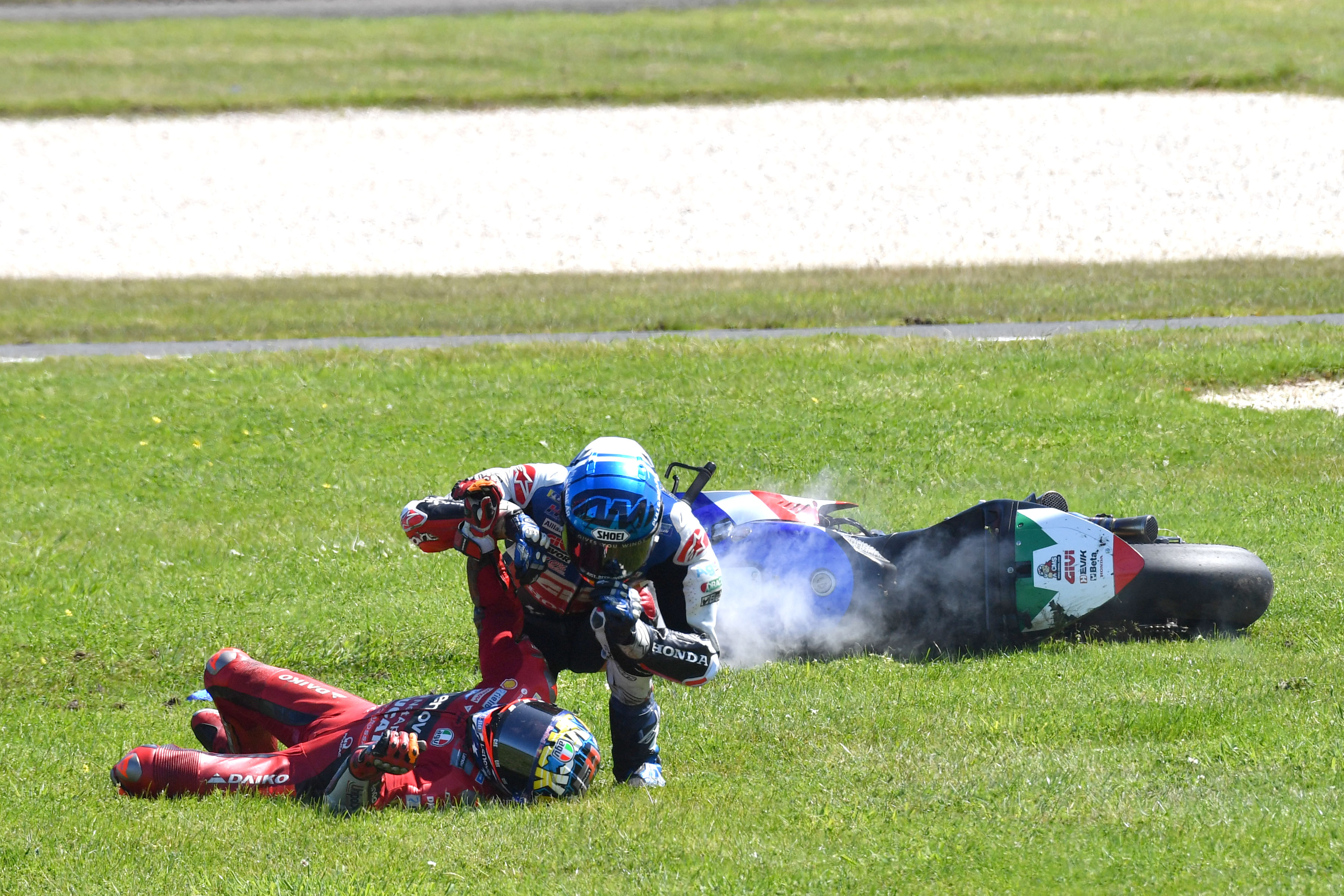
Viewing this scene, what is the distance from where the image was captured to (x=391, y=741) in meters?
6.81

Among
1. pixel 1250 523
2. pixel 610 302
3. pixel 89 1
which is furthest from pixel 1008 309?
pixel 89 1

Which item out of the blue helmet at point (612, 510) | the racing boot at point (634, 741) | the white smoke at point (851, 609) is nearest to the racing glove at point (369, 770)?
the racing boot at point (634, 741)

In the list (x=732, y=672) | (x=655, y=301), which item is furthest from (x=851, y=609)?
(x=655, y=301)

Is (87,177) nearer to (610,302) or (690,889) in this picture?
(610,302)

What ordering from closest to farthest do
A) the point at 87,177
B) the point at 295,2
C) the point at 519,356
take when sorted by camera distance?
the point at 519,356 < the point at 87,177 < the point at 295,2

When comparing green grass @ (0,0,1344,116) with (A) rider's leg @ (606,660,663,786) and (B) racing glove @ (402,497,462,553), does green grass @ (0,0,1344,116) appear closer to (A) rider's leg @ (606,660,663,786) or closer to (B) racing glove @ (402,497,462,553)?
(B) racing glove @ (402,497,462,553)

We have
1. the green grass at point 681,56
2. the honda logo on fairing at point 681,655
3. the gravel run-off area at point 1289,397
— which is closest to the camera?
the honda logo on fairing at point 681,655

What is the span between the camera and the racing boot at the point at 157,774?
728 centimetres

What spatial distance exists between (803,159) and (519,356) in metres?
18.5

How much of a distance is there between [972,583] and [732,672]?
5.51 feet

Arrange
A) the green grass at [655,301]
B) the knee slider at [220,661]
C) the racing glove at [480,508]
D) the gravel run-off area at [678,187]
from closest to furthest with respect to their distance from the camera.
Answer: the racing glove at [480,508]
the knee slider at [220,661]
the green grass at [655,301]
the gravel run-off area at [678,187]

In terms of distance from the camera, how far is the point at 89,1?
1955 inches

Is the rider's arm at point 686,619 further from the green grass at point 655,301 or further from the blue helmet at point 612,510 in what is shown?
the green grass at point 655,301

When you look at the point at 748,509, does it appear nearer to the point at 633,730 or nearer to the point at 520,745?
the point at 633,730
